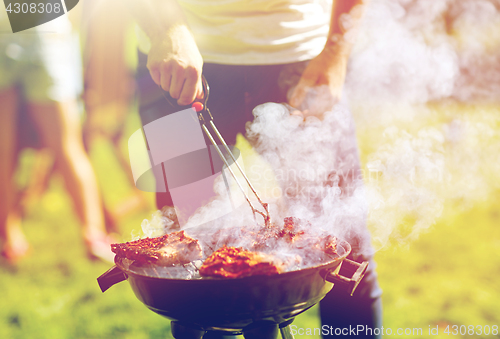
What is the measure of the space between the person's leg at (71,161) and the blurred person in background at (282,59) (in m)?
1.72


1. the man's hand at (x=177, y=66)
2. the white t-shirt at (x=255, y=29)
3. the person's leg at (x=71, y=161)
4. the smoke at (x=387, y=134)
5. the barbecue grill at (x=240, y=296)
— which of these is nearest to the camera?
the barbecue grill at (x=240, y=296)

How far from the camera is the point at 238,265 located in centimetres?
106

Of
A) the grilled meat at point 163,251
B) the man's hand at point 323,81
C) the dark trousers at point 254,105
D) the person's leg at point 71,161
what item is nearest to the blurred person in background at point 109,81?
the person's leg at point 71,161

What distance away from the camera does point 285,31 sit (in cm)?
179

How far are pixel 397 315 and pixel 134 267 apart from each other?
1922mm

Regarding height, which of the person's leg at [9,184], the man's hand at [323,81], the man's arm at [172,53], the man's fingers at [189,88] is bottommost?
the person's leg at [9,184]

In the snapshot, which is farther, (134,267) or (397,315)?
(397,315)

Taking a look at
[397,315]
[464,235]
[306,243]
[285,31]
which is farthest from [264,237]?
[464,235]

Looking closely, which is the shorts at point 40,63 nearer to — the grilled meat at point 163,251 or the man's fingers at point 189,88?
the man's fingers at point 189,88

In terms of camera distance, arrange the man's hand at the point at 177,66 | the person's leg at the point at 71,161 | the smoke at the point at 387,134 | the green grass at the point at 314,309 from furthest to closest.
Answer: the person's leg at the point at 71,161
the green grass at the point at 314,309
the smoke at the point at 387,134
the man's hand at the point at 177,66

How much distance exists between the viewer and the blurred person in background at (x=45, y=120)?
3.12 meters

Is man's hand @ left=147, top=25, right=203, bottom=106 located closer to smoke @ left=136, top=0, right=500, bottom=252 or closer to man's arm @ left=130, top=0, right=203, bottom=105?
man's arm @ left=130, top=0, right=203, bottom=105

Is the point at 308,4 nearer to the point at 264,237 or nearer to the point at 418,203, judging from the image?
the point at 264,237

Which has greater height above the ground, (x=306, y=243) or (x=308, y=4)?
(x=308, y=4)
